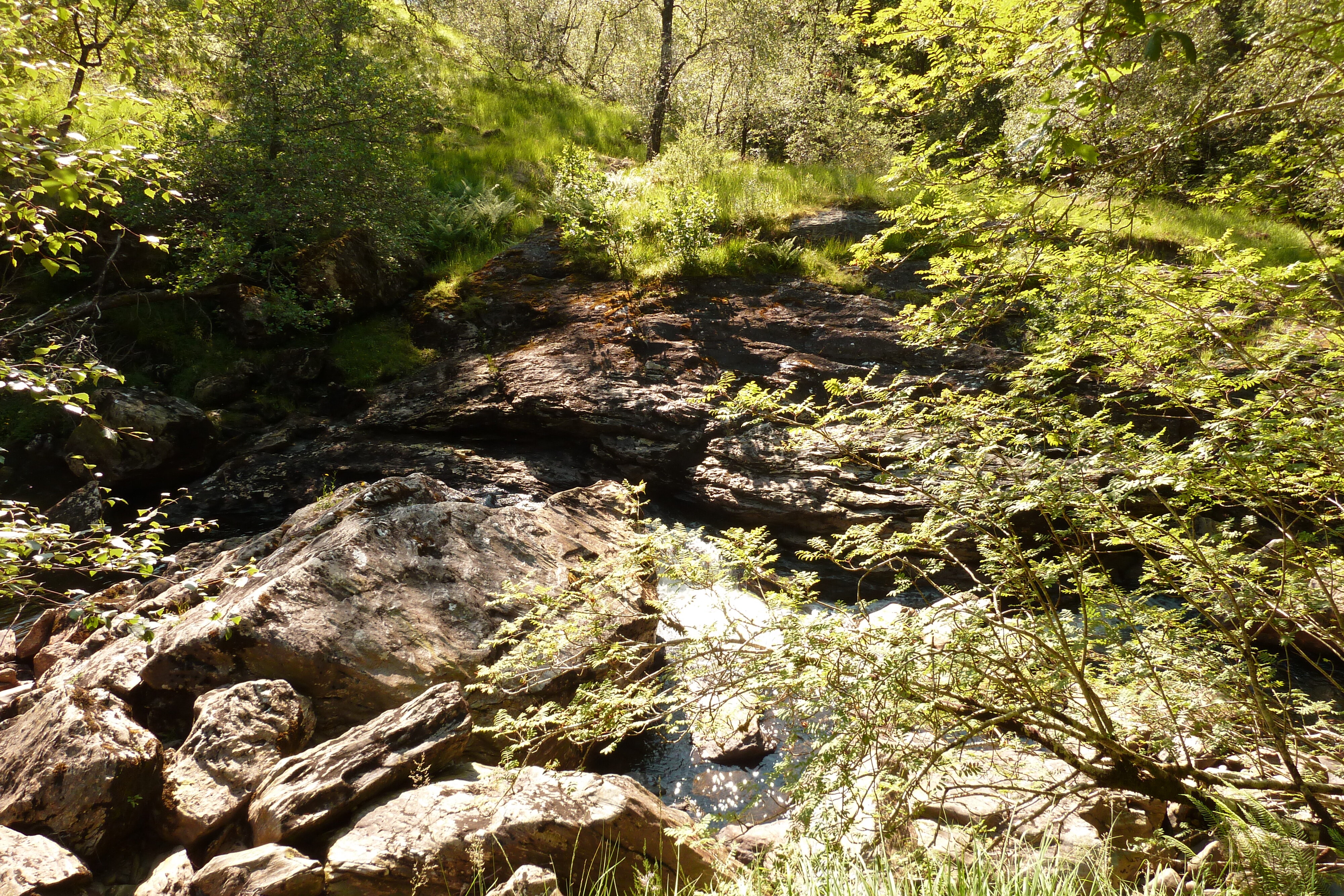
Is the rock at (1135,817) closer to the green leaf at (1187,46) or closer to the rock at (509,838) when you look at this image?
the rock at (509,838)

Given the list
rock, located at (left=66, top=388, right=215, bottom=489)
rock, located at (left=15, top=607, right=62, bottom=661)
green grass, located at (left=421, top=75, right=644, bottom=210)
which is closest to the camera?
rock, located at (left=15, top=607, right=62, bottom=661)

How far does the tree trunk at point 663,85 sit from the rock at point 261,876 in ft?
47.6

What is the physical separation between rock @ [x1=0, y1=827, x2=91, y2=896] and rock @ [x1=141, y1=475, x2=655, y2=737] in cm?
120

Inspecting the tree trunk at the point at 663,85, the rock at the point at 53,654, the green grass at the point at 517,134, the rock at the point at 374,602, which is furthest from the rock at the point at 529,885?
the tree trunk at the point at 663,85

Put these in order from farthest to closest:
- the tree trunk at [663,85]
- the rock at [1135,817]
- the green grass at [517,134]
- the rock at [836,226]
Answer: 1. the green grass at [517,134]
2. the tree trunk at [663,85]
3. the rock at [836,226]
4. the rock at [1135,817]

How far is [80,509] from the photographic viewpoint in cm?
696

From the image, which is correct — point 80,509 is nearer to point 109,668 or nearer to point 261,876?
point 109,668

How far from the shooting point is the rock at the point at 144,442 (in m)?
7.59

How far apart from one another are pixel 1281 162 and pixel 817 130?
12.7 meters

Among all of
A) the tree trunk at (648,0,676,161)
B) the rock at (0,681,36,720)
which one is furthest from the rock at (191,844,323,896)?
the tree trunk at (648,0,676,161)

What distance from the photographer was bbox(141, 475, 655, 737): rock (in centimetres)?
439

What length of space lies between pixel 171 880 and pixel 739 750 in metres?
3.68

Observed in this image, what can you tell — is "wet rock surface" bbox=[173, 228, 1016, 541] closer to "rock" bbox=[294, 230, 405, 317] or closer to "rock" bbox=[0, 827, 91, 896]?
"rock" bbox=[294, 230, 405, 317]

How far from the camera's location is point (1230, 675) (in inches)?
104
